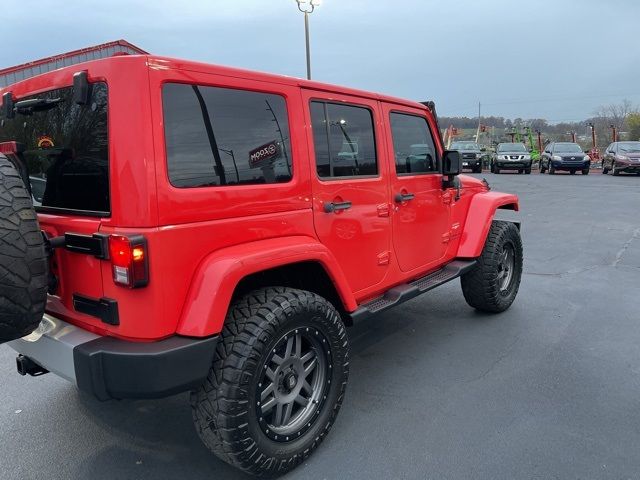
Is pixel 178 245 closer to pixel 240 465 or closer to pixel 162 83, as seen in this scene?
pixel 162 83

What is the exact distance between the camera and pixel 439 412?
2.98 meters

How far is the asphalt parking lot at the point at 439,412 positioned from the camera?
2.50m

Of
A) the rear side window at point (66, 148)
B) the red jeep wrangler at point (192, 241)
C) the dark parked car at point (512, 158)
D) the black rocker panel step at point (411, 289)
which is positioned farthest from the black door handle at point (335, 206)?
the dark parked car at point (512, 158)

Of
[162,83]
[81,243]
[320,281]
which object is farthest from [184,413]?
[162,83]

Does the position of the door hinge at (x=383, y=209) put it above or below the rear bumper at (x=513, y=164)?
below

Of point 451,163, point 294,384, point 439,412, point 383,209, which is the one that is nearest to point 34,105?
point 294,384

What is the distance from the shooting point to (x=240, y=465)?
2.24 m

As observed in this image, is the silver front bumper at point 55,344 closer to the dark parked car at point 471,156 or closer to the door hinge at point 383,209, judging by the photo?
the door hinge at point 383,209

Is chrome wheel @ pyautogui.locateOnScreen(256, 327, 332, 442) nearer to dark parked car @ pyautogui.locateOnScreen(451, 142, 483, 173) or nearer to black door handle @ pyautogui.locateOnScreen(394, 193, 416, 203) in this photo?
black door handle @ pyautogui.locateOnScreen(394, 193, 416, 203)

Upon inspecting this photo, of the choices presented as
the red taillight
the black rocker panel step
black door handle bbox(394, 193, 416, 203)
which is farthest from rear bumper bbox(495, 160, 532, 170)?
the red taillight

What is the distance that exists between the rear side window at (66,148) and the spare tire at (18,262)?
0.26 m

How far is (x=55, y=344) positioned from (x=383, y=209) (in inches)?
80.1

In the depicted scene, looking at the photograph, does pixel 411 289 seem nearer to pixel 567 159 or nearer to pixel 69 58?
pixel 69 58

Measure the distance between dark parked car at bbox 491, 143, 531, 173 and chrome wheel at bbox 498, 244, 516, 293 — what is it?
21.5m
